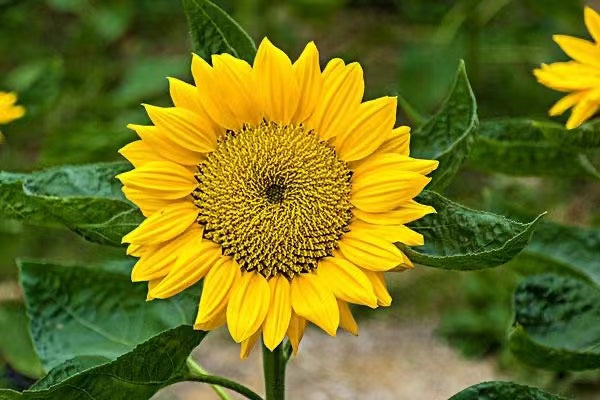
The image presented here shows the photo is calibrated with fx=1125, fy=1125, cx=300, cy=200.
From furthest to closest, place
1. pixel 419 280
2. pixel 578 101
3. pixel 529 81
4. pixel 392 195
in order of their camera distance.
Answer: pixel 529 81, pixel 419 280, pixel 578 101, pixel 392 195

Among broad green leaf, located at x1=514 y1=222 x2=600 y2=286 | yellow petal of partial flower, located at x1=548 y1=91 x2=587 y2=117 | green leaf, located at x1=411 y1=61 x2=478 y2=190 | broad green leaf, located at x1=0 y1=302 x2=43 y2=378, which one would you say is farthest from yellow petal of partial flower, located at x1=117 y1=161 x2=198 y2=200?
broad green leaf, located at x1=0 y1=302 x2=43 y2=378

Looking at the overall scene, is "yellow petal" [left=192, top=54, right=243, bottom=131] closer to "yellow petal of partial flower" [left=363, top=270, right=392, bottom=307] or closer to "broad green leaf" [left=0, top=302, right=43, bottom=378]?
"yellow petal of partial flower" [left=363, top=270, right=392, bottom=307]

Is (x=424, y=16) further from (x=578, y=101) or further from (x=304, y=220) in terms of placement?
(x=304, y=220)

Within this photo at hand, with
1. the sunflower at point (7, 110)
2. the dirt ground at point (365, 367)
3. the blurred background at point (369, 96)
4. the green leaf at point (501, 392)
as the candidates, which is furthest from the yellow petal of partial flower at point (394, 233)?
the dirt ground at point (365, 367)

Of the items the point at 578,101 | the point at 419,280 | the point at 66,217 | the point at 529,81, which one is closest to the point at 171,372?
the point at 66,217

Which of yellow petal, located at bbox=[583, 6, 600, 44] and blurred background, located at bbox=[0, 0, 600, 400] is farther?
blurred background, located at bbox=[0, 0, 600, 400]

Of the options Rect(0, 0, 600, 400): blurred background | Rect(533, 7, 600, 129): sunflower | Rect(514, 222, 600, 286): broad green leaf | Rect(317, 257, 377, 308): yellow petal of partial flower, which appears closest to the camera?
Rect(317, 257, 377, 308): yellow petal of partial flower
